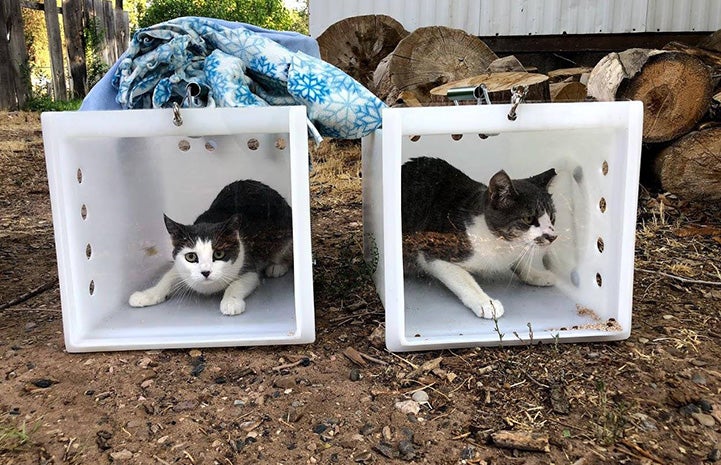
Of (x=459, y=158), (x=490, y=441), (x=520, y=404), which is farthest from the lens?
(x=459, y=158)

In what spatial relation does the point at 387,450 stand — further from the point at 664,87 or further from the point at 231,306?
the point at 664,87

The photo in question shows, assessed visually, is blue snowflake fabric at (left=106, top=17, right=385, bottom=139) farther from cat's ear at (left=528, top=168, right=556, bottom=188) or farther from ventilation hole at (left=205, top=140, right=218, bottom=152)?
cat's ear at (left=528, top=168, right=556, bottom=188)

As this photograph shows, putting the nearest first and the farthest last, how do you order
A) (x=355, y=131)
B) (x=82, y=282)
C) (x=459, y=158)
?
(x=82, y=282) < (x=355, y=131) < (x=459, y=158)

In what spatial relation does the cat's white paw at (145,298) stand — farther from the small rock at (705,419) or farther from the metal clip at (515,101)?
the small rock at (705,419)

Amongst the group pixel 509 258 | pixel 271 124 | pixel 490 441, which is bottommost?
pixel 490 441

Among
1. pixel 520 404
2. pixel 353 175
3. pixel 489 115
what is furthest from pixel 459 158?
pixel 353 175

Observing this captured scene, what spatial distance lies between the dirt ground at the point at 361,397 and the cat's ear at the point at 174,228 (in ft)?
1.18

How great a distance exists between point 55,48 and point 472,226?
5353 millimetres

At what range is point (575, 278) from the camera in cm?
164

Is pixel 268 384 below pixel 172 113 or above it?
below

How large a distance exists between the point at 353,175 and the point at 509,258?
175cm

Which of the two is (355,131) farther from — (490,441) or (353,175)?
(353,175)

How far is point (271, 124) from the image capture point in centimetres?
136

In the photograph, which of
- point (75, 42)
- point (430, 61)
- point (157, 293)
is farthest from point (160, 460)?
point (75, 42)
